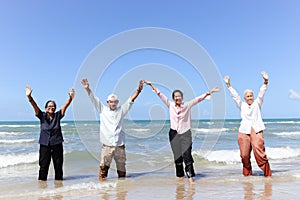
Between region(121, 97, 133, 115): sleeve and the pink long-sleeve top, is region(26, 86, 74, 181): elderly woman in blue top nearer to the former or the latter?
region(121, 97, 133, 115): sleeve

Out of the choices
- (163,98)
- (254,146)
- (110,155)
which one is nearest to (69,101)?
(110,155)

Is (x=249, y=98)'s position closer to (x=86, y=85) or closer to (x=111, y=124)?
(x=111, y=124)

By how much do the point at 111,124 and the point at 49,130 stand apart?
1300 millimetres

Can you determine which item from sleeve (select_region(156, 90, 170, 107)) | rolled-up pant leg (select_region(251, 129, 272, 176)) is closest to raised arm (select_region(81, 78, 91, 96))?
sleeve (select_region(156, 90, 170, 107))

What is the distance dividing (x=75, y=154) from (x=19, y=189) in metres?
6.32

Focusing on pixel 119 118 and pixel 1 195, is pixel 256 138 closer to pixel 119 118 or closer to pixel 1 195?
pixel 119 118

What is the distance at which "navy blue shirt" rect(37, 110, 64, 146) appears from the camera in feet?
20.8

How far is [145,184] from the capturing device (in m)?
6.24

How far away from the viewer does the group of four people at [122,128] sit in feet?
20.8

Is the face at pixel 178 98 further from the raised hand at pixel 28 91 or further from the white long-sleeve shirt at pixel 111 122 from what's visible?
the raised hand at pixel 28 91

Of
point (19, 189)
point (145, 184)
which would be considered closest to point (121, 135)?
point (145, 184)

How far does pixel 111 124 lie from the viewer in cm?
636

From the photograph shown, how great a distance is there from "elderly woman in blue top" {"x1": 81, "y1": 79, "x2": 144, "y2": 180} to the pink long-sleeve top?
34.4 inches

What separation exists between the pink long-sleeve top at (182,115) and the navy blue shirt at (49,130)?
7.96 feet
